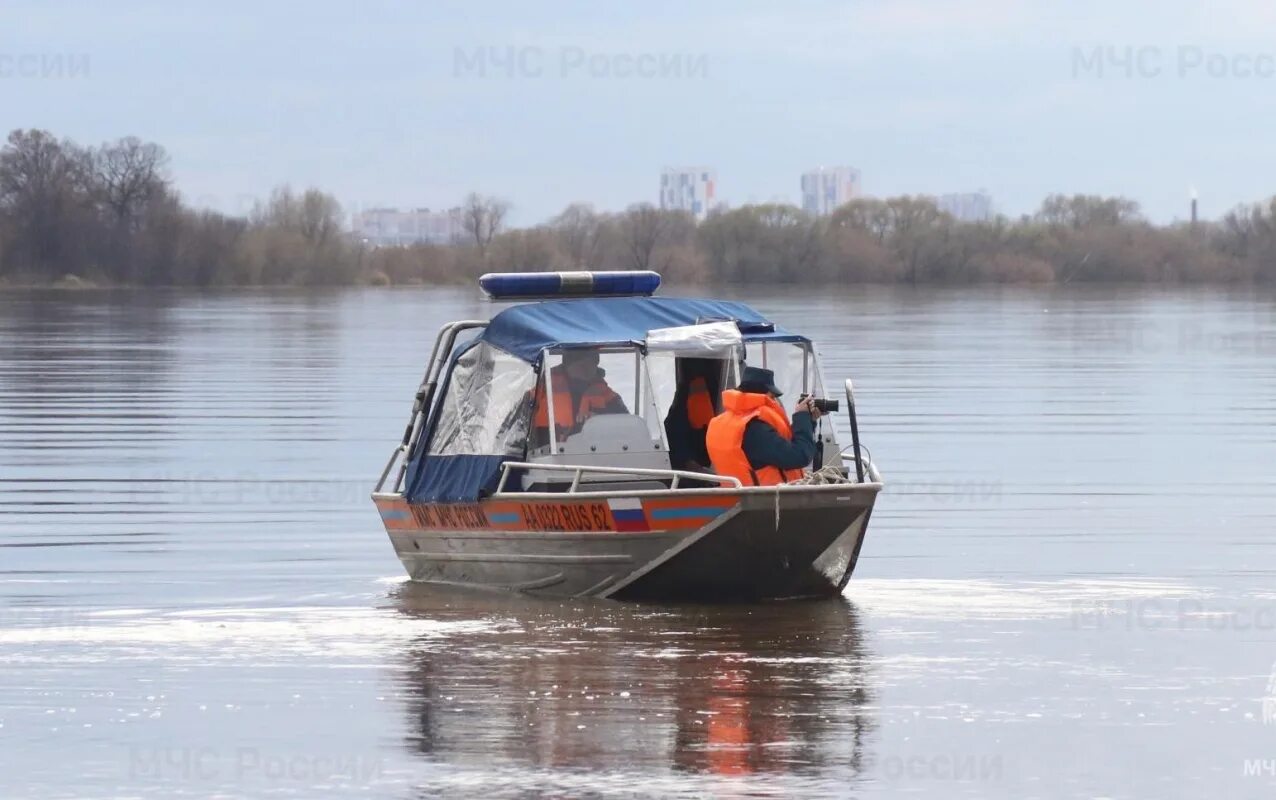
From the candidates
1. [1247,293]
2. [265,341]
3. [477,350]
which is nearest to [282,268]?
[1247,293]

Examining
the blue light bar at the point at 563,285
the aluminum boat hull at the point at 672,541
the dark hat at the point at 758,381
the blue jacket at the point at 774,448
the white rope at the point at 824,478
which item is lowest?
the aluminum boat hull at the point at 672,541

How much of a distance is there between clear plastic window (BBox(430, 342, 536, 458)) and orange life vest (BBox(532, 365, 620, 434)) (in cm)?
12

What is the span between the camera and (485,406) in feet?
51.9

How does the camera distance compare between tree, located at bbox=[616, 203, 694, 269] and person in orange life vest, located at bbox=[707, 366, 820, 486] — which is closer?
person in orange life vest, located at bbox=[707, 366, 820, 486]

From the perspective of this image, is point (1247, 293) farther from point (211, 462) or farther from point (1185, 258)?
point (211, 462)

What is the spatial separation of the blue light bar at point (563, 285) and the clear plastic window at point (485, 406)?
0.49 meters

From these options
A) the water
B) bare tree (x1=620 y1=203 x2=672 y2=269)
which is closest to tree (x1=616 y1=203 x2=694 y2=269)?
bare tree (x1=620 y1=203 x2=672 y2=269)

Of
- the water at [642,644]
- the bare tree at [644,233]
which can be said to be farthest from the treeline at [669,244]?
the water at [642,644]

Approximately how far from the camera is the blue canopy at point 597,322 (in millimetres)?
15375

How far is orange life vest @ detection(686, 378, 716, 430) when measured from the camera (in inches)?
631

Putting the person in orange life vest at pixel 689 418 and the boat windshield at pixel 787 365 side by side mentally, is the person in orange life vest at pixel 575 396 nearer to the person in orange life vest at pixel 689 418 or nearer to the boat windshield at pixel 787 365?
the person in orange life vest at pixel 689 418

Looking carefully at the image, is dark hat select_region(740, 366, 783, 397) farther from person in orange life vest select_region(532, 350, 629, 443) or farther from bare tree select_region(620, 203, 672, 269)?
bare tree select_region(620, 203, 672, 269)

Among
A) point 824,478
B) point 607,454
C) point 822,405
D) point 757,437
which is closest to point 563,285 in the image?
point 607,454

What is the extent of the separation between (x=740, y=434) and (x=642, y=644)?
64.9 inches
